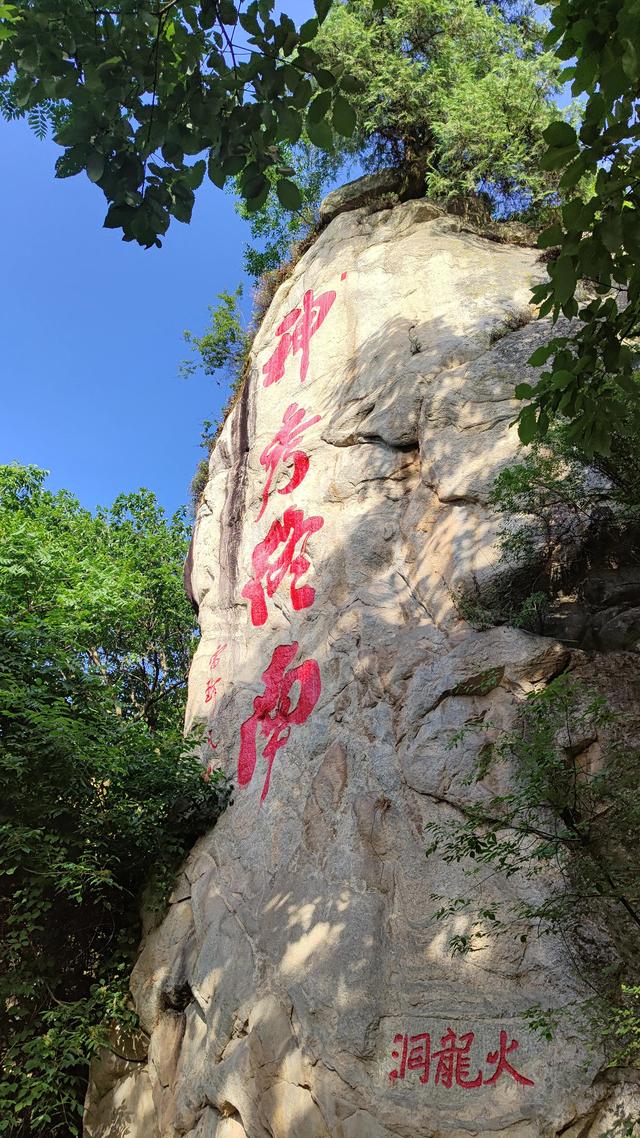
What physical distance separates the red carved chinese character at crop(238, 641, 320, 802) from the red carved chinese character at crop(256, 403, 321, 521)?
5.19 feet

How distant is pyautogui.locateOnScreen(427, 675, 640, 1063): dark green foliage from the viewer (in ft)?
12.1

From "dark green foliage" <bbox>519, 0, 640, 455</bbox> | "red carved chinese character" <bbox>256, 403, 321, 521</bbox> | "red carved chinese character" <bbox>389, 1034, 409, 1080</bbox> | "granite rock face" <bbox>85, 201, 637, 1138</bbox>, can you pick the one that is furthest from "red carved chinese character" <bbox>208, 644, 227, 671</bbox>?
"dark green foliage" <bbox>519, 0, 640, 455</bbox>

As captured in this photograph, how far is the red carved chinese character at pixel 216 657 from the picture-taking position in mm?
7781

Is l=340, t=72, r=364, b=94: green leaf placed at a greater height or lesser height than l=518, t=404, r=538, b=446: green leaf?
greater

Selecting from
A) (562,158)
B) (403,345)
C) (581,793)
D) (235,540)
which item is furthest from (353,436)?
(562,158)

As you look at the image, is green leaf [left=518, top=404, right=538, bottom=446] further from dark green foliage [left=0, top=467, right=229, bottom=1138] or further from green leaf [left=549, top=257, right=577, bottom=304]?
dark green foliage [left=0, top=467, right=229, bottom=1138]

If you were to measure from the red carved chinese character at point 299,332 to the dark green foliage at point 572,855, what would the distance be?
195 inches

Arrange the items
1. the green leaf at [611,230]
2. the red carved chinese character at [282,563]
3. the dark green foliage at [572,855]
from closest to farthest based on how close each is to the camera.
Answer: the green leaf at [611,230] → the dark green foliage at [572,855] → the red carved chinese character at [282,563]

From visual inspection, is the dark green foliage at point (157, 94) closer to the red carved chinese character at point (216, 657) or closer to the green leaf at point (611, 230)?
the green leaf at point (611, 230)

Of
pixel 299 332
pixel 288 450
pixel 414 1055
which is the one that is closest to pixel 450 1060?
pixel 414 1055

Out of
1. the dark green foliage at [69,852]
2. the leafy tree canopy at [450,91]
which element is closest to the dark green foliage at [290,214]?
the leafy tree canopy at [450,91]

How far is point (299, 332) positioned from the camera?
8.71 metres

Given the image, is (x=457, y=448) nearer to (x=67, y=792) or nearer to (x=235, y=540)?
(x=235, y=540)

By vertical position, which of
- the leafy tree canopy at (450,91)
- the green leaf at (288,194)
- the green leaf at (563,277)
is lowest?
the green leaf at (563,277)
